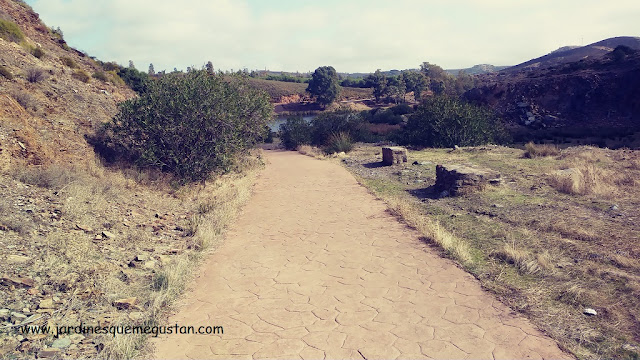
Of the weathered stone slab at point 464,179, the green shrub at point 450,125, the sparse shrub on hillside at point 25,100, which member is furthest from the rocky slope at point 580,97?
the sparse shrub on hillside at point 25,100

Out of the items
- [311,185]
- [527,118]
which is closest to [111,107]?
[311,185]

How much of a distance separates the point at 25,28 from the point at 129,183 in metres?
17.1

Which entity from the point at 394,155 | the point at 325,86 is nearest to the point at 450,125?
the point at 394,155

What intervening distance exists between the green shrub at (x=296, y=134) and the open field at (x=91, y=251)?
14614 mm

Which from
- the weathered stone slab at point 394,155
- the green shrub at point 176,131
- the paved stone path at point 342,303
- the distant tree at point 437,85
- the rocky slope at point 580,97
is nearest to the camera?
the paved stone path at point 342,303

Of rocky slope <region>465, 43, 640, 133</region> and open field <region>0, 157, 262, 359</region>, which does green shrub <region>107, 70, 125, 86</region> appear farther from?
rocky slope <region>465, 43, 640, 133</region>

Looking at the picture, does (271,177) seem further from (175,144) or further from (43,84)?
(43,84)

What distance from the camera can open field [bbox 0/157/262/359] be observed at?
12.7 ft

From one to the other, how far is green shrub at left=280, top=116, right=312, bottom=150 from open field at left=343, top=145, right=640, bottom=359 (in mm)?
11571

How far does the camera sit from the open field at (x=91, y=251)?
153 inches

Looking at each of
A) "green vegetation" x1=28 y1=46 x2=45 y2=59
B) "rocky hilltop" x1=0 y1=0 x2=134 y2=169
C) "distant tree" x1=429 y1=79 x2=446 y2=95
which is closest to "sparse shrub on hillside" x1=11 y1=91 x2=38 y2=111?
"rocky hilltop" x1=0 y1=0 x2=134 y2=169

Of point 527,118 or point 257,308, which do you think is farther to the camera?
point 527,118

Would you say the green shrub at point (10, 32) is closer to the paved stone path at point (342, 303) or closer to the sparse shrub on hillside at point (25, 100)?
the sparse shrub on hillside at point (25, 100)

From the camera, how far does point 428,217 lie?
791cm
